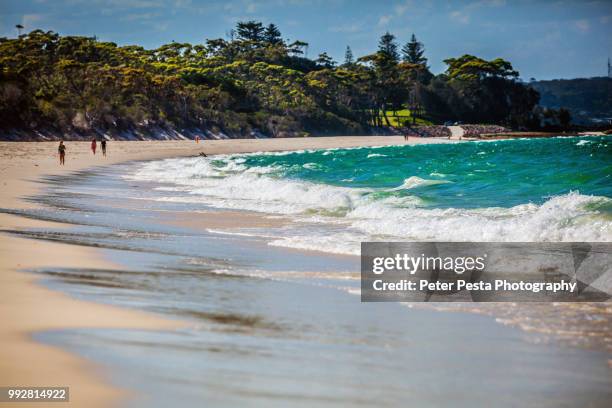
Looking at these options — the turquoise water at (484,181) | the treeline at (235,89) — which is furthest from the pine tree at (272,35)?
the turquoise water at (484,181)

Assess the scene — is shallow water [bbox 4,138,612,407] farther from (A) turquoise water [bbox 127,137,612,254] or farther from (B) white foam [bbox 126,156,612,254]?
(A) turquoise water [bbox 127,137,612,254]

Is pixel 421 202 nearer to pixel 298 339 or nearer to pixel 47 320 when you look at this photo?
pixel 298 339

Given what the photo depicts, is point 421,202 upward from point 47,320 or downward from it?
downward

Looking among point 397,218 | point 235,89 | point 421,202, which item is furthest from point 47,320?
point 235,89

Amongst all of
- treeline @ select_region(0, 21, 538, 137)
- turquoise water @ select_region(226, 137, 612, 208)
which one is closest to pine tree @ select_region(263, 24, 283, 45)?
treeline @ select_region(0, 21, 538, 137)

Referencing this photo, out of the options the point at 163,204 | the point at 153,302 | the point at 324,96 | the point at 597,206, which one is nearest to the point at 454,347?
the point at 153,302

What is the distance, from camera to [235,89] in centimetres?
11725

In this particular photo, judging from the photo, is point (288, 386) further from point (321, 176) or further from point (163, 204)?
point (321, 176)

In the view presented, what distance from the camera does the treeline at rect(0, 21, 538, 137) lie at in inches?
3369

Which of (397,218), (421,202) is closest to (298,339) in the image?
(397,218)

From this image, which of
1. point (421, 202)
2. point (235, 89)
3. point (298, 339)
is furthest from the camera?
point (235, 89)

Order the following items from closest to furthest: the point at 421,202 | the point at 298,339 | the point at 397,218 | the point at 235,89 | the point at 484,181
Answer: the point at 298,339, the point at 397,218, the point at 421,202, the point at 484,181, the point at 235,89

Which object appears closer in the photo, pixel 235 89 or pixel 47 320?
pixel 47 320

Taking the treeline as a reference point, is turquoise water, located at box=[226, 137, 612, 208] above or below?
below
